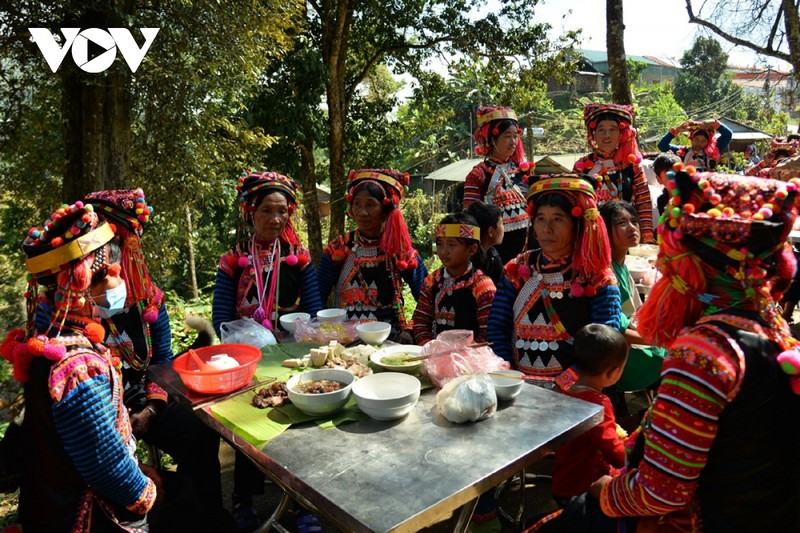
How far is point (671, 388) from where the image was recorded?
5.07 ft

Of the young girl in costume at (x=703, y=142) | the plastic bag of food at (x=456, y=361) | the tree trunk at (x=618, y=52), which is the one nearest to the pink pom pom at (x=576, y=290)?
the plastic bag of food at (x=456, y=361)

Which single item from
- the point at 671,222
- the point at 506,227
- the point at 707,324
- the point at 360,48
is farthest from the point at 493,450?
the point at 360,48

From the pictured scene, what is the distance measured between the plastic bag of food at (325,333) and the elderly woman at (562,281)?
33.5 inches

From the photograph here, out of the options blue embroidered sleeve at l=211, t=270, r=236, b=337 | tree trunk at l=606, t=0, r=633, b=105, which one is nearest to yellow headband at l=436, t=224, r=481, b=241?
blue embroidered sleeve at l=211, t=270, r=236, b=337

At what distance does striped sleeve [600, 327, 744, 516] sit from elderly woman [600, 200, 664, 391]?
1.58 metres

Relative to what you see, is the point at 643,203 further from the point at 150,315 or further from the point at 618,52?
the point at 150,315

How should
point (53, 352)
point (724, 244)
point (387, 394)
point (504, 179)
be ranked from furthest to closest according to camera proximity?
point (504, 179)
point (387, 394)
point (53, 352)
point (724, 244)

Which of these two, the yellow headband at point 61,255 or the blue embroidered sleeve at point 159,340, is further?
the blue embroidered sleeve at point 159,340

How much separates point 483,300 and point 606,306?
0.80 meters

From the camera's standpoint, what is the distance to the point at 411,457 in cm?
180

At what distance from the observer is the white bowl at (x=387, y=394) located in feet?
6.61

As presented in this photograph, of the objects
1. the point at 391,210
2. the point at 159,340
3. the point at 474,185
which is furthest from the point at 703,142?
the point at 159,340

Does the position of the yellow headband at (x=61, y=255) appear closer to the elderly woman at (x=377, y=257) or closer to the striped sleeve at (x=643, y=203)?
the elderly woman at (x=377, y=257)

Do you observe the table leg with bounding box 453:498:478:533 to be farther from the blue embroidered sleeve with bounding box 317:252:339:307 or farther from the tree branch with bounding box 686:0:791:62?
the tree branch with bounding box 686:0:791:62
